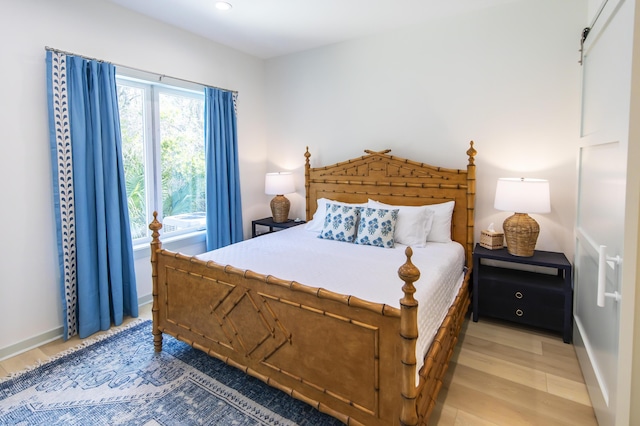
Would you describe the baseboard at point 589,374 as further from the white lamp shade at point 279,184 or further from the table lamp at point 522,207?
the white lamp shade at point 279,184

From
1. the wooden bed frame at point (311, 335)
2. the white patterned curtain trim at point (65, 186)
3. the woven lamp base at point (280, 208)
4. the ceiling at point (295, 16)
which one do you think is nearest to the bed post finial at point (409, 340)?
the wooden bed frame at point (311, 335)

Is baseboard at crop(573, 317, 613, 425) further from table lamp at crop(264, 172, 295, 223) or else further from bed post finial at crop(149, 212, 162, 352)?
table lamp at crop(264, 172, 295, 223)

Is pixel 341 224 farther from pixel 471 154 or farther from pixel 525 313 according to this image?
pixel 525 313

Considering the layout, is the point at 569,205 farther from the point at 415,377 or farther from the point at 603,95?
the point at 415,377

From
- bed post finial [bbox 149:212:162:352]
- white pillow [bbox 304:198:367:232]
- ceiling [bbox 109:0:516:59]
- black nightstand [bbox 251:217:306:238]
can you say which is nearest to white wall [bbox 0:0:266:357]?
ceiling [bbox 109:0:516:59]

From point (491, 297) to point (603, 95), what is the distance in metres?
1.63

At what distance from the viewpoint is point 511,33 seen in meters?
2.89

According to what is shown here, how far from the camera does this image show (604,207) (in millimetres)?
1769

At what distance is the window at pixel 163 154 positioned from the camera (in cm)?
324

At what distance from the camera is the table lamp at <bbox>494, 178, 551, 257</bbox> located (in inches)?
101

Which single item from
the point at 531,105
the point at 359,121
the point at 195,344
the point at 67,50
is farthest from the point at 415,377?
the point at 67,50

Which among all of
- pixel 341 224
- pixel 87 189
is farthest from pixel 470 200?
pixel 87 189

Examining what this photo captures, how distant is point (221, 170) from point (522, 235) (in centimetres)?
298

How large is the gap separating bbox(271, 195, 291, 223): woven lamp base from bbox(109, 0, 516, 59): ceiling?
1.76 meters
